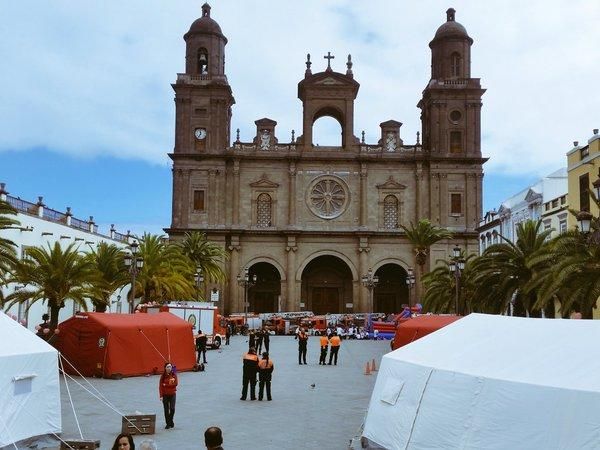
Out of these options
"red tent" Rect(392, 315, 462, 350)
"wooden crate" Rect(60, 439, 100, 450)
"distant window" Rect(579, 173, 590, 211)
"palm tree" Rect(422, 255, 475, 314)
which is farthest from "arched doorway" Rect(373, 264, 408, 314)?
"wooden crate" Rect(60, 439, 100, 450)

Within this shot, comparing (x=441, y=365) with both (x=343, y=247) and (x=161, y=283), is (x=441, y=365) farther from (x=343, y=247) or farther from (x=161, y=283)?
(x=343, y=247)

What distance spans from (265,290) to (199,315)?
29.5 metres

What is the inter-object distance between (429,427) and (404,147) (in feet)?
179

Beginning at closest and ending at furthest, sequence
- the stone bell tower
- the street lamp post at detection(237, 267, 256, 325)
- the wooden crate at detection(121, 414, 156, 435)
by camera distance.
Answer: the wooden crate at detection(121, 414, 156, 435) < the street lamp post at detection(237, 267, 256, 325) < the stone bell tower

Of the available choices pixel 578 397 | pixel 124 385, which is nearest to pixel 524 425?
pixel 578 397

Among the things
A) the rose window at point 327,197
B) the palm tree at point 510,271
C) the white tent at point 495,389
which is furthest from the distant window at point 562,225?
the white tent at point 495,389

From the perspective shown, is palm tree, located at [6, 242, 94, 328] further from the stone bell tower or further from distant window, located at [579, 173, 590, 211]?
the stone bell tower

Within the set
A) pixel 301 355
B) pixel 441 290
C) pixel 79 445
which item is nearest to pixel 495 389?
pixel 79 445

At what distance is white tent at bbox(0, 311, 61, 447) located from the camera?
1230cm

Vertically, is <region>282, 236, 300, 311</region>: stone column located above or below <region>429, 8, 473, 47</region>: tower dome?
below

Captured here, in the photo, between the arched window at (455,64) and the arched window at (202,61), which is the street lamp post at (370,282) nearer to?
the arched window at (455,64)

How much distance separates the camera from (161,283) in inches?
1586

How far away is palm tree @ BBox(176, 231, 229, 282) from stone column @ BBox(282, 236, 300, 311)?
568cm

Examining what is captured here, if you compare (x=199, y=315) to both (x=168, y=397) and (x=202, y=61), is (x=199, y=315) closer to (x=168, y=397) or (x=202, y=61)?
(x=168, y=397)
